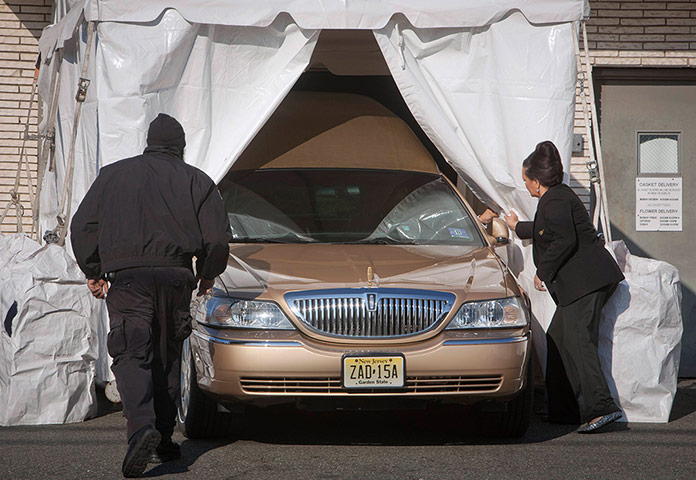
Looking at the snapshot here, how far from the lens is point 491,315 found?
565 centimetres

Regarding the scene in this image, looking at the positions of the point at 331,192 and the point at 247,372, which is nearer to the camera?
the point at 247,372

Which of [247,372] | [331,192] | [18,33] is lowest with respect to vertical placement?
[247,372]

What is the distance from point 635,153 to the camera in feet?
31.6

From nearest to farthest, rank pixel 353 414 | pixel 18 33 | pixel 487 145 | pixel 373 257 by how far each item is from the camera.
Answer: pixel 373 257 < pixel 353 414 < pixel 487 145 < pixel 18 33

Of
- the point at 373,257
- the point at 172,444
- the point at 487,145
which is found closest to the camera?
the point at 172,444

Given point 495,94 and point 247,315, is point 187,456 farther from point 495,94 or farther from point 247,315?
point 495,94

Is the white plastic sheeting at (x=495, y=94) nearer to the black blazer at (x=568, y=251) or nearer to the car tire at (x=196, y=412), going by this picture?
the black blazer at (x=568, y=251)

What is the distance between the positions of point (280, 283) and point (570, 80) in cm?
272

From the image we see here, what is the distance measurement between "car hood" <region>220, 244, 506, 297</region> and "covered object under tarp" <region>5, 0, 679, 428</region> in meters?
0.97

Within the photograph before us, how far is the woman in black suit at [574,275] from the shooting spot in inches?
249

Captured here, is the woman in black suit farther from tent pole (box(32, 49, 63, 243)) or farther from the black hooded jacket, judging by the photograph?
tent pole (box(32, 49, 63, 243))

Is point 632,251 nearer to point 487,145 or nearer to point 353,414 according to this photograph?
point 487,145

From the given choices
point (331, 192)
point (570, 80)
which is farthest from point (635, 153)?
point (331, 192)

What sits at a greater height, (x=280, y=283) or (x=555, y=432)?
(x=280, y=283)
